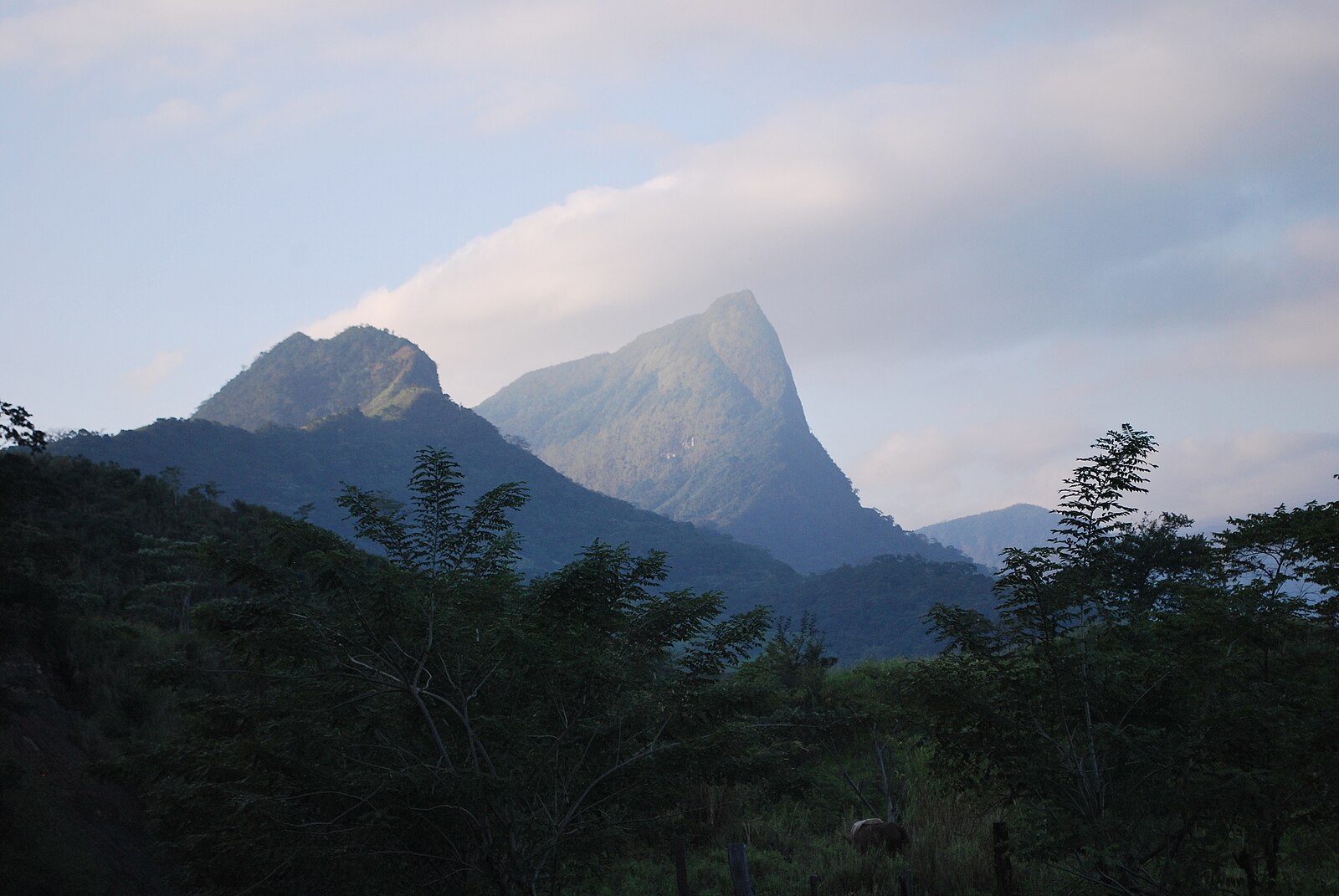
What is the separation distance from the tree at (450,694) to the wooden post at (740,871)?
49.9 inches

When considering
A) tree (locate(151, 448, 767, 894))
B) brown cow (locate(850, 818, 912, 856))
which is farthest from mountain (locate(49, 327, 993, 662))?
tree (locate(151, 448, 767, 894))

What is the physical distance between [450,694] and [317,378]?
565 feet

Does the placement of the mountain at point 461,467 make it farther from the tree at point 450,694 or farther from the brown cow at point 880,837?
the tree at point 450,694

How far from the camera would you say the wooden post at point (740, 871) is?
11102 millimetres

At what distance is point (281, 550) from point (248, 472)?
379 ft

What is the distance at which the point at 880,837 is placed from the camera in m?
17.0

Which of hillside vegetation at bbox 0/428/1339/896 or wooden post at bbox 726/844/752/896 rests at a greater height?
hillside vegetation at bbox 0/428/1339/896

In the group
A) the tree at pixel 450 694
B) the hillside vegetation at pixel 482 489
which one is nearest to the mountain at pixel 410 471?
the hillside vegetation at pixel 482 489

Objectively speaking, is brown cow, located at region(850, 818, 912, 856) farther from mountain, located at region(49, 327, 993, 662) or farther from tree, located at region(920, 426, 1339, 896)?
mountain, located at region(49, 327, 993, 662)

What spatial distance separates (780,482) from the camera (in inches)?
7692

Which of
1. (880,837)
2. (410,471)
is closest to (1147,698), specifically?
(880,837)

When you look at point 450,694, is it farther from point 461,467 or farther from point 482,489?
point 482,489

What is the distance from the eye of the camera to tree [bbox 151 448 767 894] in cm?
877

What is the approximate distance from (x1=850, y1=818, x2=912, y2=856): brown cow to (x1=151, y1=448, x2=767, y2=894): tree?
7.66 meters
